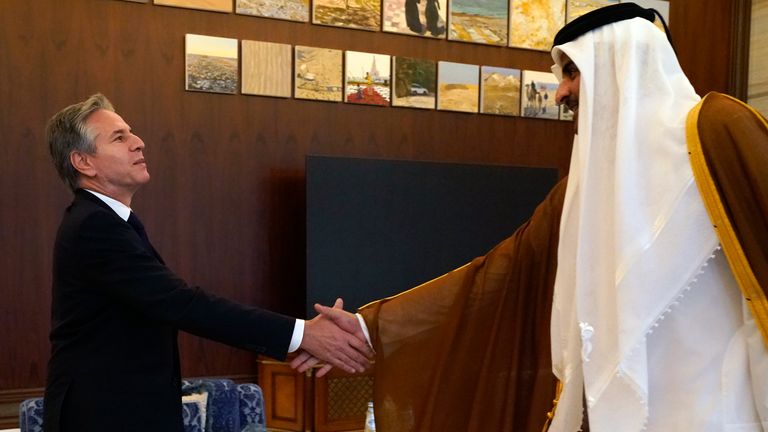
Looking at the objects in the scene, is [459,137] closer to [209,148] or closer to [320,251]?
[320,251]

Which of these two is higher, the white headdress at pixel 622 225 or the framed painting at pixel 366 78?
the framed painting at pixel 366 78

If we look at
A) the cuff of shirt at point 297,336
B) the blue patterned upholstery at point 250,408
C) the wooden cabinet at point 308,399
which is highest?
the cuff of shirt at point 297,336

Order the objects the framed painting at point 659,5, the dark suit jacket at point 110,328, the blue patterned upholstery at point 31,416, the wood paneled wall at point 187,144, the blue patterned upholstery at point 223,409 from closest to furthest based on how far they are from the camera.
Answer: the dark suit jacket at point 110,328 → the blue patterned upholstery at point 31,416 → the blue patterned upholstery at point 223,409 → the wood paneled wall at point 187,144 → the framed painting at point 659,5

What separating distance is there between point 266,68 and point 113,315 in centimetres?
342

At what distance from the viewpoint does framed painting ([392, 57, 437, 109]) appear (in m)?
5.69

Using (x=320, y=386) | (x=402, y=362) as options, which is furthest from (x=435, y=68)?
(x=402, y=362)

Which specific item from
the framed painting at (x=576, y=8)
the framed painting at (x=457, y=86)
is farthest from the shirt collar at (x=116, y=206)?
the framed painting at (x=576, y=8)

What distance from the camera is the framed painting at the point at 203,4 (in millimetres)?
5032

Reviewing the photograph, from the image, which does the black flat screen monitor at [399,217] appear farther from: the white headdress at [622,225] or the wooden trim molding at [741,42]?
the white headdress at [622,225]

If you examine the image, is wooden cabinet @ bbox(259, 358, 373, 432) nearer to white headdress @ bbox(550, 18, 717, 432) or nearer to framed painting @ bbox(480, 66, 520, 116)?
framed painting @ bbox(480, 66, 520, 116)

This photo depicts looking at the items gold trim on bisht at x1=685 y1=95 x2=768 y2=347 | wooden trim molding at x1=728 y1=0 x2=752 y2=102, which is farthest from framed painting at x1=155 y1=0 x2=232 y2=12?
wooden trim molding at x1=728 y1=0 x2=752 y2=102

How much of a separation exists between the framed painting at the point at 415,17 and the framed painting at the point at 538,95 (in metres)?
0.84

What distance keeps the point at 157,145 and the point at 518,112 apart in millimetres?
2857

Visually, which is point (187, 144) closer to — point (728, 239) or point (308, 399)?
point (308, 399)
